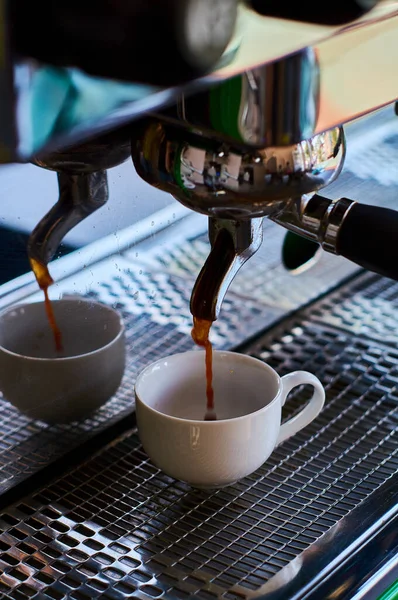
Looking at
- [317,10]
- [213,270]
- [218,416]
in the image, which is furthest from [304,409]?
[317,10]

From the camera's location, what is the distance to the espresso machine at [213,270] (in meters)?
0.24

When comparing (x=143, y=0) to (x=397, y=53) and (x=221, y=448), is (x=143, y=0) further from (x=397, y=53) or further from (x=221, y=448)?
(x=221, y=448)

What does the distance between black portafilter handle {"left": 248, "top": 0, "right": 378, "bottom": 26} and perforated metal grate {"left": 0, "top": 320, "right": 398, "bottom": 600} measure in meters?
0.27

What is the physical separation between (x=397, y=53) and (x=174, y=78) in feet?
0.54

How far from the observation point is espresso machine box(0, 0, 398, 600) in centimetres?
24

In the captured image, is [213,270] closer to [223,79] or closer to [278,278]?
[223,79]

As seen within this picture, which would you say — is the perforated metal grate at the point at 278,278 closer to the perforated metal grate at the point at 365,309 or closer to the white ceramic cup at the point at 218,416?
the perforated metal grate at the point at 365,309

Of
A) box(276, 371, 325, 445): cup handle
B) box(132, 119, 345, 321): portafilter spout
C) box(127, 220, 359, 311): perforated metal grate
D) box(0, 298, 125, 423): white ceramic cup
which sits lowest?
box(127, 220, 359, 311): perforated metal grate

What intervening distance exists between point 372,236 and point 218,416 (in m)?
0.16

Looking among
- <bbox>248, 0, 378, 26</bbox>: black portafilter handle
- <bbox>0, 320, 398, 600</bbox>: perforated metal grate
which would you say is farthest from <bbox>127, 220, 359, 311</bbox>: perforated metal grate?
<bbox>248, 0, 378, 26</bbox>: black portafilter handle

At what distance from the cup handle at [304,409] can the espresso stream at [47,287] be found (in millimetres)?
137

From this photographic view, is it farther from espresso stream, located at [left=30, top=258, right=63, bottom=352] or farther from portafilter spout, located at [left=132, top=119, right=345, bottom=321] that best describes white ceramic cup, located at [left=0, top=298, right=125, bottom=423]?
portafilter spout, located at [left=132, top=119, right=345, bottom=321]

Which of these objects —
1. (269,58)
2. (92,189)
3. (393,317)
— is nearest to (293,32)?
(269,58)

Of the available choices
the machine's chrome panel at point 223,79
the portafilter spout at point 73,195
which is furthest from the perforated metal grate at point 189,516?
the machine's chrome panel at point 223,79
